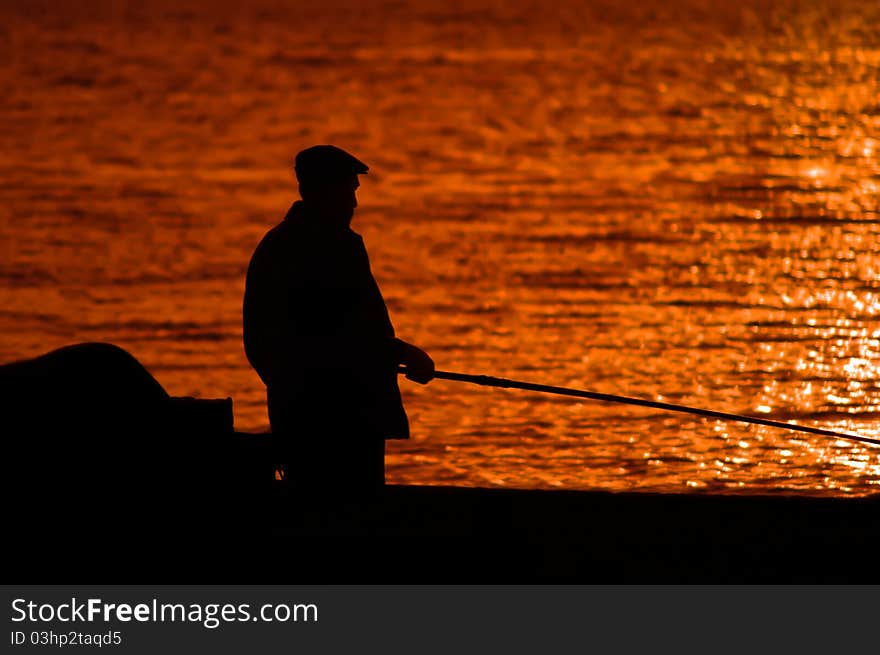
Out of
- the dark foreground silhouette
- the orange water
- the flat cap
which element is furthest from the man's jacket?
the orange water

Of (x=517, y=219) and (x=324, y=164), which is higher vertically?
(x=517, y=219)

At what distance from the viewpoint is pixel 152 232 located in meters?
19.8

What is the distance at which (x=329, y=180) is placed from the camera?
8258 mm

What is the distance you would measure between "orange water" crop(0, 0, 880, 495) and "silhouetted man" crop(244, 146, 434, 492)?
4.25 metres

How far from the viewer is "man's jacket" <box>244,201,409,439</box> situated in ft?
27.3

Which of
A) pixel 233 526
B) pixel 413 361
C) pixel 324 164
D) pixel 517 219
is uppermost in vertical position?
pixel 517 219

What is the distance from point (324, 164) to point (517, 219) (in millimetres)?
12206

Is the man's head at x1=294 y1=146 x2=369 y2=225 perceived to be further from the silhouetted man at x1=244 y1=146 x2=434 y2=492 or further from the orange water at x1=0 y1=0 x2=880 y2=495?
the orange water at x1=0 y1=0 x2=880 y2=495

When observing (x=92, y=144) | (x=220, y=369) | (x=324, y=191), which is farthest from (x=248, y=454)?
(x=92, y=144)

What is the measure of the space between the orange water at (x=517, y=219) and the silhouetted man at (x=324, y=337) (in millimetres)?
4249

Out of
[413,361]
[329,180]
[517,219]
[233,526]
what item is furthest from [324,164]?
[517,219]

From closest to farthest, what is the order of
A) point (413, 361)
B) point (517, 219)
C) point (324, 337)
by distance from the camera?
point (324, 337)
point (413, 361)
point (517, 219)

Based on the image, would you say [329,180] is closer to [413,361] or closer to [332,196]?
[332,196]

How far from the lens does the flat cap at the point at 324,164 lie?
8.22 metres
